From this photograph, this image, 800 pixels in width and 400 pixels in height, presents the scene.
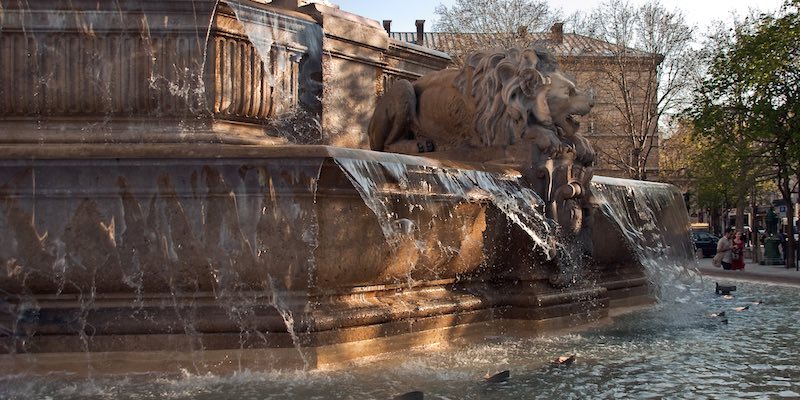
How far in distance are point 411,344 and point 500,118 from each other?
2.62 metres

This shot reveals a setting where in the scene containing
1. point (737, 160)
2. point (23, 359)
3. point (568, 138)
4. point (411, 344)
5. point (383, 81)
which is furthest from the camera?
point (737, 160)

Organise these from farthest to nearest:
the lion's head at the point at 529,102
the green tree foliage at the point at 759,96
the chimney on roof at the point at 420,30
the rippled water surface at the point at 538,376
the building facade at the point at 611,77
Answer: the chimney on roof at the point at 420,30
the building facade at the point at 611,77
the green tree foliage at the point at 759,96
the lion's head at the point at 529,102
the rippled water surface at the point at 538,376

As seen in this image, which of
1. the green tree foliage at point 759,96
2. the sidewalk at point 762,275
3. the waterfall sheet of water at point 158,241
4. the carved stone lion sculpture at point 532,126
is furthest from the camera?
the green tree foliage at point 759,96

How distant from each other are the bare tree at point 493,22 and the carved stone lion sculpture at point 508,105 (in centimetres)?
3278

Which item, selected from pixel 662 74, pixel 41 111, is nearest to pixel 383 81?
pixel 41 111

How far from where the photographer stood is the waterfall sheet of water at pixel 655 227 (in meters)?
9.12

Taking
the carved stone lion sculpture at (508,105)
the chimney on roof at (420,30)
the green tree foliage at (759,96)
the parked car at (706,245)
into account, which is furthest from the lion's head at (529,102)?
the chimney on roof at (420,30)

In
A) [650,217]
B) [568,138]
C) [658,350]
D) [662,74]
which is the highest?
[662,74]

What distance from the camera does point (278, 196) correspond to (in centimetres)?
539

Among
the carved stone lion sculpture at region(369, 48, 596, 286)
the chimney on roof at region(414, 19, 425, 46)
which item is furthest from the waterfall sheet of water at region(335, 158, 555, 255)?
the chimney on roof at region(414, 19, 425, 46)

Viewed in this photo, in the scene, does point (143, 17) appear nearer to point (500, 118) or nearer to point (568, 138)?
point (500, 118)

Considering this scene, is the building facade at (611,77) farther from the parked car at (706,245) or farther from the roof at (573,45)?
the parked car at (706,245)

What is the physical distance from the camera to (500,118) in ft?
26.0

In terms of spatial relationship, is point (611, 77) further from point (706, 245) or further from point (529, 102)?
point (529, 102)
